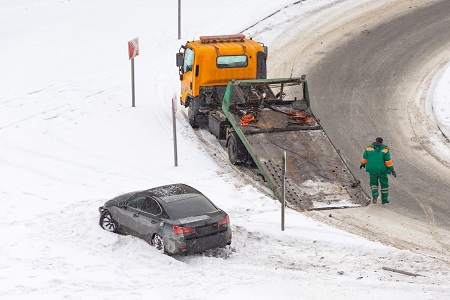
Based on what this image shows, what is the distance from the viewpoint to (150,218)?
16141 millimetres

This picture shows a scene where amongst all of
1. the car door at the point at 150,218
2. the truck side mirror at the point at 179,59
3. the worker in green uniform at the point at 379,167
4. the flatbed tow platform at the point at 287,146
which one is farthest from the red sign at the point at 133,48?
the car door at the point at 150,218

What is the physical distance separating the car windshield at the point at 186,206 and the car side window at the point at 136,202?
0.58 metres

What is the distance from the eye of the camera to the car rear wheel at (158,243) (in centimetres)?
1575

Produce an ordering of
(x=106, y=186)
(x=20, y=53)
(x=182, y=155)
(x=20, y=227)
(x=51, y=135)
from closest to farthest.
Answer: (x=20, y=227) → (x=106, y=186) → (x=182, y=155) → (x=51, y=135) → (x=20, y=53)

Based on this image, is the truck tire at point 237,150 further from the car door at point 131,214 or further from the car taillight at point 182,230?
the car taillight at point 182,230

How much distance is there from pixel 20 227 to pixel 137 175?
432 cm

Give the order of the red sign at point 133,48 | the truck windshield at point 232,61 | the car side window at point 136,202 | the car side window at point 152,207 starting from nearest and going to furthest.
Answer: the car side window at point 152,207 → the car side window at point 136,202 → the truck windshield at point 232,61 → the red sign at point 133,48

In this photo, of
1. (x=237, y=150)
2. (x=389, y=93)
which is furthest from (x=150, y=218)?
(x=389, y=93)

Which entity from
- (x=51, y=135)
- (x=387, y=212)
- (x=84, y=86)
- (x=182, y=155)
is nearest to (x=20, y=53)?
(x=84, y=86)

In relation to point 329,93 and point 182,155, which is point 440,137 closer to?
point 329,93

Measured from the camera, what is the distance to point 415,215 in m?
18.0

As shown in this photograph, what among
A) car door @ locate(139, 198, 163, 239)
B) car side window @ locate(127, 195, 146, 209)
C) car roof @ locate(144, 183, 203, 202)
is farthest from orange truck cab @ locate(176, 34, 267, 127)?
car door @ locate(139, 198, 163, 239)

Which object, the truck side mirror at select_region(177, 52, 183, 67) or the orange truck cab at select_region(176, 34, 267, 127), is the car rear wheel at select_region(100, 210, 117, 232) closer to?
the orange truck cab at select_region(176, 34, 267, 127)

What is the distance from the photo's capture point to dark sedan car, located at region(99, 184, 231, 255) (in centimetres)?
1548
